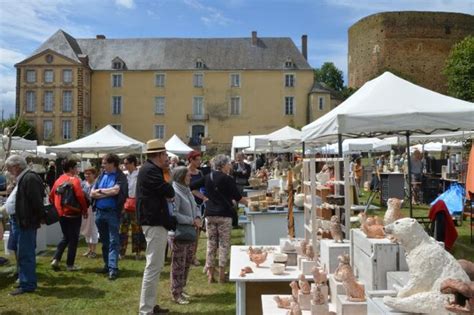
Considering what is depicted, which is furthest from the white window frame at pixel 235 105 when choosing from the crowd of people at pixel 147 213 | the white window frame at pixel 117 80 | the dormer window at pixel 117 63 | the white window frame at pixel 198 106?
the crowd of people at pixel 147 213

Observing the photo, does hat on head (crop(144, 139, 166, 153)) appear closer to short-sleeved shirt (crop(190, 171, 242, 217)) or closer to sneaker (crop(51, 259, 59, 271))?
short-sleeved shirt (crop(190, 171, 242, 217))

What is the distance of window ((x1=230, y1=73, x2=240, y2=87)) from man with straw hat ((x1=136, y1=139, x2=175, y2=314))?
41.8 m

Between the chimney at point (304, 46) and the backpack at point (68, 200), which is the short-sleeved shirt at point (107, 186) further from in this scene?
the chimney at point (304, 46)

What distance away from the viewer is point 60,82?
4353cm

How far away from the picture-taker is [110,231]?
20.4 ft

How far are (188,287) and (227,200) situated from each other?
1.17 meters

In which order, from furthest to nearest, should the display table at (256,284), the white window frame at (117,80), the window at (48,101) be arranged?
1. the white window frame at (117,80)
2. the window at (48,101)
3. the display table at (256,284)

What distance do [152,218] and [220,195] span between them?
1461 mm

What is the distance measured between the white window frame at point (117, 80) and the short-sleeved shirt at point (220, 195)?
1658 inches

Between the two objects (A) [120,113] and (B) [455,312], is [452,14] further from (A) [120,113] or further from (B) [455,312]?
(B) [455,312]

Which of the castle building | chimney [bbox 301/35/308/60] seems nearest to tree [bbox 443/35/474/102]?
the castle building

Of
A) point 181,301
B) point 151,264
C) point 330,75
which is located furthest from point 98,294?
point 330,75

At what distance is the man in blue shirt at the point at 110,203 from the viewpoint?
620 centimetres

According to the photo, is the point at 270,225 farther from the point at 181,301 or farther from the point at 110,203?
the point at 110,203
